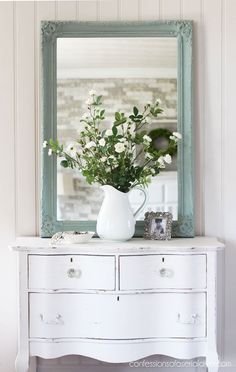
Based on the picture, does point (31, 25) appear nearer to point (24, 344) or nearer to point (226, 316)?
point (24, 344)

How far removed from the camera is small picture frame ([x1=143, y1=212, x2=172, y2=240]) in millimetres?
2508

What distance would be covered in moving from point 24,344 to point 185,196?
3.47 feet

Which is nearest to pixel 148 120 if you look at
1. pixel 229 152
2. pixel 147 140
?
pixel 147 140

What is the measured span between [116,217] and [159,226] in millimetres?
244

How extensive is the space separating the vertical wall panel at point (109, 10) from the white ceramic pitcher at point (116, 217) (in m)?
0.90

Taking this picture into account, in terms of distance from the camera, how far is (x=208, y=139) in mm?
2650

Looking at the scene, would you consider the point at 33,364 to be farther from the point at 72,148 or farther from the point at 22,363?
the point at 72,148

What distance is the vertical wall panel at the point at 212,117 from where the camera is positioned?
2637mm

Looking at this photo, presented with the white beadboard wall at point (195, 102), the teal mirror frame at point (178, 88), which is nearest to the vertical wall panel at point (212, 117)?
the white beadboard wall at point (195, 102)

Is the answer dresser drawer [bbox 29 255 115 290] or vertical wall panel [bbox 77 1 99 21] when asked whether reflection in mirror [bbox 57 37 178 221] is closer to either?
vertical wall panel [bbox 77 1 99 21]

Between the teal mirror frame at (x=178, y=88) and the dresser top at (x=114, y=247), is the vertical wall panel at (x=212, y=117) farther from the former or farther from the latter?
the dresser top at (x=114, y=247)

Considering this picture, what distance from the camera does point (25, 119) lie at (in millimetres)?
2652

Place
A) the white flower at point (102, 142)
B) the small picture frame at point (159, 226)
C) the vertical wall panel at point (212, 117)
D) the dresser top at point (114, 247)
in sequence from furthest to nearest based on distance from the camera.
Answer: the vertical wall panel at point (212, 117)
the small picture frame at point (159, 226)
the white flower at point (102, 142)
the dresser top at point (114, 247)

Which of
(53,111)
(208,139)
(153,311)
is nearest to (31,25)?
(53,111)
